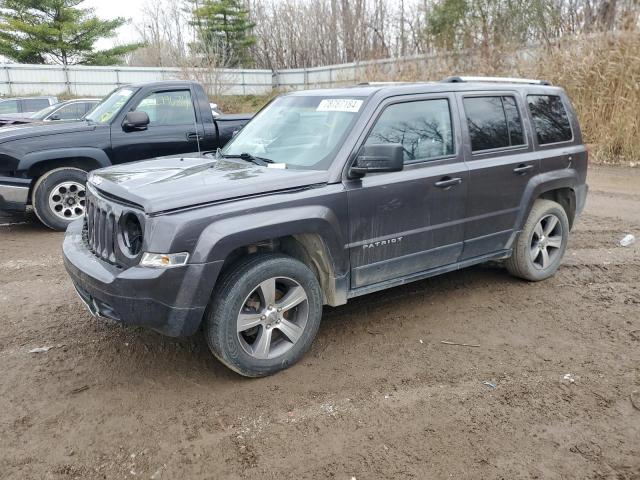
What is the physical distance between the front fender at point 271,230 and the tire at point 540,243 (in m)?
2.14

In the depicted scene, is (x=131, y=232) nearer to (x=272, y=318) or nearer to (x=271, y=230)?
(x=271, y=230)

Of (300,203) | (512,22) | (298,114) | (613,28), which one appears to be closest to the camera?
(300,203)

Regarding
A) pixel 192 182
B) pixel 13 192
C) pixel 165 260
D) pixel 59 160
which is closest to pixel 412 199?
pixel 192 182

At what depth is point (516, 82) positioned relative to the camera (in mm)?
5023

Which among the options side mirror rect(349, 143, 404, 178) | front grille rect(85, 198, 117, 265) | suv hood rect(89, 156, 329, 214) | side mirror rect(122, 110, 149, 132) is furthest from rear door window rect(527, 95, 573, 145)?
side mirror rect(122, 110, 149, 132)

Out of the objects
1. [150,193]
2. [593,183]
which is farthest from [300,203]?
[593,183]

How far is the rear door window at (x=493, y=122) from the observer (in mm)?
4453

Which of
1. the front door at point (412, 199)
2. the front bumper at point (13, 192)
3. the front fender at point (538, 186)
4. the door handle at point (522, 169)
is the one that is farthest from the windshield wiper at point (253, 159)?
the front bumper at point (13, 192)

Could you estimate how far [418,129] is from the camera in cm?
416

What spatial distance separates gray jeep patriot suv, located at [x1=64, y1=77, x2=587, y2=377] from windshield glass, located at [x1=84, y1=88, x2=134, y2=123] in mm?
3510

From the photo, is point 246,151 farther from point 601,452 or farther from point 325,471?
point 601,452

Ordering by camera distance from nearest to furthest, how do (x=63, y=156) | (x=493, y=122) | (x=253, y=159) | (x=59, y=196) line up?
(x=253, y=159), (x=493, y=122), (x=63, y=156), (x=59, y=196)

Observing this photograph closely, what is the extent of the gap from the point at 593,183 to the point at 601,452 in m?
8.78

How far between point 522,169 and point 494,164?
382 mm
